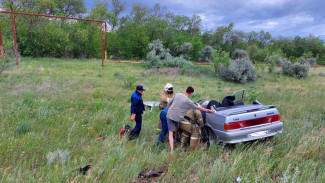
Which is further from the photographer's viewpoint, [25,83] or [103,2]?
[103,2]

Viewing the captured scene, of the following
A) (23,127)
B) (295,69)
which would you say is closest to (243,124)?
(23,127)

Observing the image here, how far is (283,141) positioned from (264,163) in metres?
1.46

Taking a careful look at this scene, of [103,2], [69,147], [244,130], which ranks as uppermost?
[103,2]

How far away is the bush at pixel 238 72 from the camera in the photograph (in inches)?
669

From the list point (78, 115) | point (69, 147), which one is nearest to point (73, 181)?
point (69, 147)

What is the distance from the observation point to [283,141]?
4918 millimetres

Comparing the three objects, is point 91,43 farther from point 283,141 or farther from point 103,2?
point 283,141

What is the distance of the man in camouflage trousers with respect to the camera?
4.59 m

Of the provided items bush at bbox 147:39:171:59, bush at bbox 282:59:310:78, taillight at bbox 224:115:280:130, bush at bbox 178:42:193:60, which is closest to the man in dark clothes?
taillight at bbox 224:115:280:130

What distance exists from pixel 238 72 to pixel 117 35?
21.3 meters

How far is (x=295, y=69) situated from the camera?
21406 millimetres

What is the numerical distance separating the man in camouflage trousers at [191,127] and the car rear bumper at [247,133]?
370 mm

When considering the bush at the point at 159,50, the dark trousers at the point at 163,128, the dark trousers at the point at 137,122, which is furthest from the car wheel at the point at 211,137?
the bush at the point at 159,50

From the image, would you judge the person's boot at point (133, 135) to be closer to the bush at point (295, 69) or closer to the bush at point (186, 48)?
the bush at point (295, 69)
